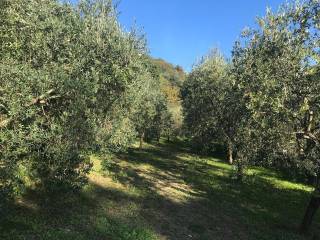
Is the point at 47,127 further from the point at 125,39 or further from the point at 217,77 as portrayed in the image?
the point at 217,77

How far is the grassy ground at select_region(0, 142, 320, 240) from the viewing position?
805 inches

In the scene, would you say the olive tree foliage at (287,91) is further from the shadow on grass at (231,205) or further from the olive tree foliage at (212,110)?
the olive tree foliage at (212,110)

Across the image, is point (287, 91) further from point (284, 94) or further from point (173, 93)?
point (173, 93)

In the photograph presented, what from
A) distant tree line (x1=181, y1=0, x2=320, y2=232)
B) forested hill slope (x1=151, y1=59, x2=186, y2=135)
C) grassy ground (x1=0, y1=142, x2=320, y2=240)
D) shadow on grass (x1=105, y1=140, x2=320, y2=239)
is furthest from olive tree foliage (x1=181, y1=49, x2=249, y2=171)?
forested hill slope (x1=151, y1=59, x2=186, y2=135)

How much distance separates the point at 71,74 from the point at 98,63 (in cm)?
148

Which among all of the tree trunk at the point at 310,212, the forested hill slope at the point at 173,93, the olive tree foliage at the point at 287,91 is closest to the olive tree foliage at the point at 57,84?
the olive tree foliage at the point at 287,91

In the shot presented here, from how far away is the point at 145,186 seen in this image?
34188mm

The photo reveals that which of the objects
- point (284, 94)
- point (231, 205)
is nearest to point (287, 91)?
point (284, 94)

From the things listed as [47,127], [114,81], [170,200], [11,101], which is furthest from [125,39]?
[170,200]

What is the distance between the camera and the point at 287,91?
64.4 feet

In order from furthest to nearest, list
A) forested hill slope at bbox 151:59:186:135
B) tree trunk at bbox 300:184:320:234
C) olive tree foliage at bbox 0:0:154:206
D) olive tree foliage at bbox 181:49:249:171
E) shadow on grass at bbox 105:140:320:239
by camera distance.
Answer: forested hill slope at bbox 151:59:186:135 → olive tree foliage at bbox 181:49:249:171 → shadow on grass at bbox 105:140:320:239 → tree trunk at bbox 300:184:320:234 → olive tree foliage at bbox 0:0:154:206

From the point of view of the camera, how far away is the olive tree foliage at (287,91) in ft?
64.0

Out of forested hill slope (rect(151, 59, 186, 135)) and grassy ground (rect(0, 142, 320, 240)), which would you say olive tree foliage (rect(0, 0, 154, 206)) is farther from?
forested hill slope (rect(151, 59, 186, 135))

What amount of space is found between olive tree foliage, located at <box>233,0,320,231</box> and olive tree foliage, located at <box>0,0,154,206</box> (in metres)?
6.64
